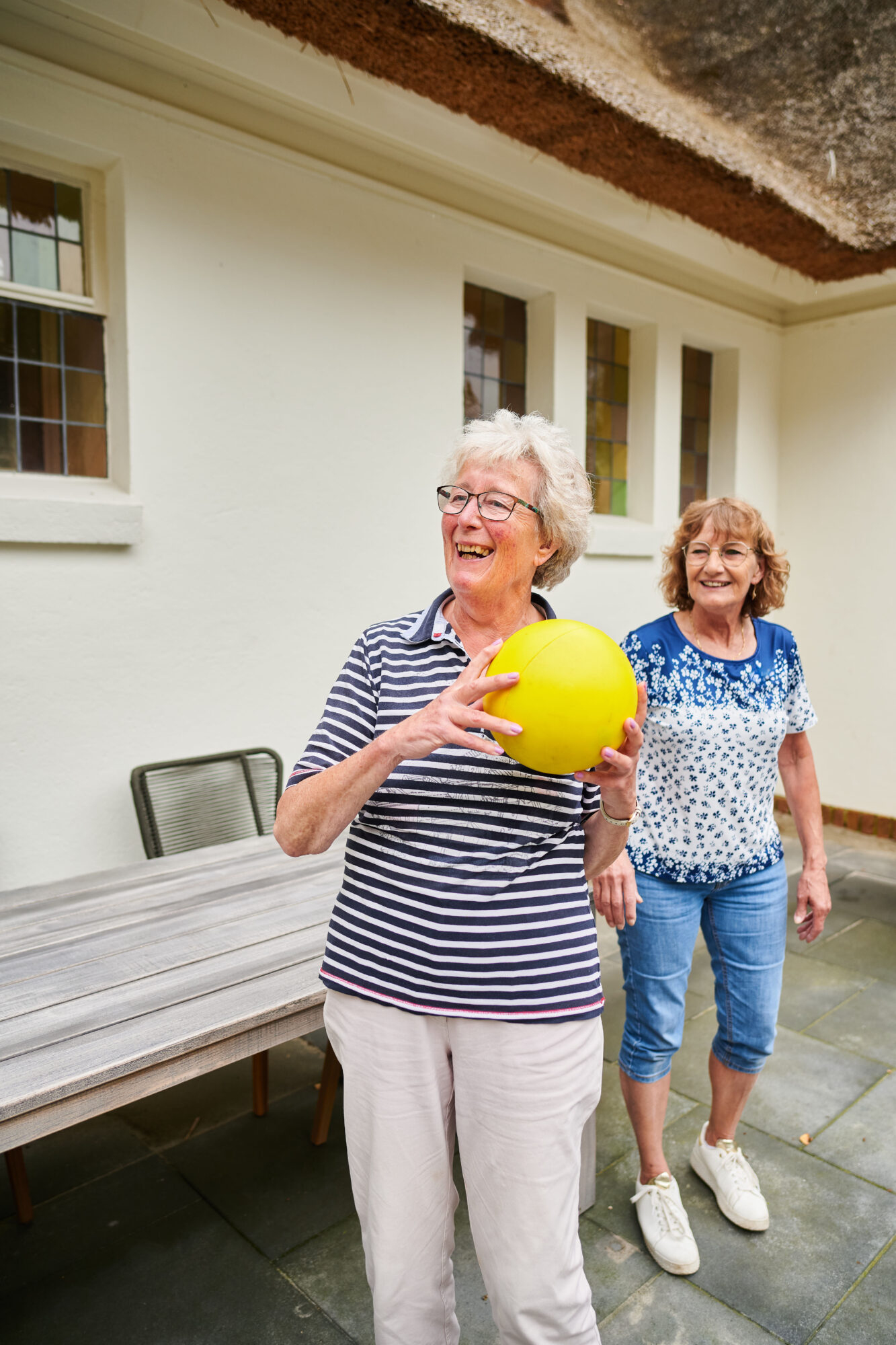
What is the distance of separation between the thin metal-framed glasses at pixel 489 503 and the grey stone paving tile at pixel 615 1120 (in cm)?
215

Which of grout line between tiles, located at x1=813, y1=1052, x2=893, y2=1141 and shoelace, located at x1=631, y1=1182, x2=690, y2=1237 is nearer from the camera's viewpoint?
shoelace, located at x1=631, y1=1182, x2=690, y2=1237

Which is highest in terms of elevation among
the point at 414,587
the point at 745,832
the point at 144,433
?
the point at 144,433

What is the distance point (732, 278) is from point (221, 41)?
379 cm

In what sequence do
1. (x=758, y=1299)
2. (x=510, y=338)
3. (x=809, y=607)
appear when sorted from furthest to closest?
(x=809, y=607), (x=510, y=338), (x=758, y=1299)

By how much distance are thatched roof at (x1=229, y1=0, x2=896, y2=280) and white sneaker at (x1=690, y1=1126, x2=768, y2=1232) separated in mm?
4043

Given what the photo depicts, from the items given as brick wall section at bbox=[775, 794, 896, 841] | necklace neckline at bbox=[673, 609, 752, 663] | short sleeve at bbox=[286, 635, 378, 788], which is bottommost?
brick wall section at bbox=[775, 794, 896, 841]

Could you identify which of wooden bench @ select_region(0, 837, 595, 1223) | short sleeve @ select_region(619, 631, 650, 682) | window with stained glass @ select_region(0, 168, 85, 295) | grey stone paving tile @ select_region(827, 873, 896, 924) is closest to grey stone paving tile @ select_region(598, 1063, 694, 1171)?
wooden bench @ select_region(0, 837, 595, 1223)

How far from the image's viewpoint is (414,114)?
12.5 ft

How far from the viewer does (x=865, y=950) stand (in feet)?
14.8

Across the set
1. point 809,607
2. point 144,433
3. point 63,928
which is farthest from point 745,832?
point 809,607

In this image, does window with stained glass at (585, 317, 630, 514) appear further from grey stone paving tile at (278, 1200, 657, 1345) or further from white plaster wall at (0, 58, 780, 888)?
grey stone paving tile at (278, 1200, 657, 1345)

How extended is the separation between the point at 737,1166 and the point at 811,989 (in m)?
1.71

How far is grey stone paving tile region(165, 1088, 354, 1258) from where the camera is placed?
251cm

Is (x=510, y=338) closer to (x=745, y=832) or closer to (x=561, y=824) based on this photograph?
(x=745, y=832)
